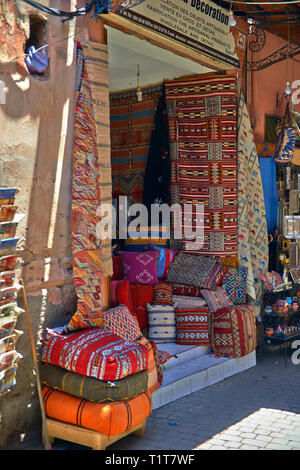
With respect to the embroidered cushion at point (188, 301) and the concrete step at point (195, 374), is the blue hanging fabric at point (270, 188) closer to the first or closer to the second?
the embroidered cushion at point (188, 301)

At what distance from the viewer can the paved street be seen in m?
4.45

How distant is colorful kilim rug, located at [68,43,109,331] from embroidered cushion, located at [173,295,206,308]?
2.04 meters

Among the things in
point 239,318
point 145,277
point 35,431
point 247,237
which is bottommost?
point 35,431

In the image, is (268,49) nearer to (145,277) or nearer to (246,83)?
(246,83)

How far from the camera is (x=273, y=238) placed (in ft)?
26.9

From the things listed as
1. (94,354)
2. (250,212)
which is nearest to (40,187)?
(94,354)

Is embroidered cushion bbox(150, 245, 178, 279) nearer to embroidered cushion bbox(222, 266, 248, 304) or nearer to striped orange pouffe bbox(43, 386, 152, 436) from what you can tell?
embroidered cushion bbox(222, 266, 248, 304)

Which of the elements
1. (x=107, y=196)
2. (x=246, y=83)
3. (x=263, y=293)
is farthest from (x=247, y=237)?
(x=107, y=196)

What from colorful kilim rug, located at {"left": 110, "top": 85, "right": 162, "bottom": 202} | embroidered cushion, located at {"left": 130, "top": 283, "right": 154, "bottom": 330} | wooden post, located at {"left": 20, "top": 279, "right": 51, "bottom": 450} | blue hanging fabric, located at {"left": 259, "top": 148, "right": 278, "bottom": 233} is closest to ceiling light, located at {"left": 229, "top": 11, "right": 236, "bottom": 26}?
colorful kilim rug, located at {"left": 110, "top": 85, "right": 162, "bottom": 202}

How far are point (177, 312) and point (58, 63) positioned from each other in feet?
10.5

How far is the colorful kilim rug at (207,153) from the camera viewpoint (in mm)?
7230

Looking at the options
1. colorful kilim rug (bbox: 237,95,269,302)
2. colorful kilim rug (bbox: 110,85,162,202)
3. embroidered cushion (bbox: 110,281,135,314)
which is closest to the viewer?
embroidered cushion (bbox: 110,281,135,314)

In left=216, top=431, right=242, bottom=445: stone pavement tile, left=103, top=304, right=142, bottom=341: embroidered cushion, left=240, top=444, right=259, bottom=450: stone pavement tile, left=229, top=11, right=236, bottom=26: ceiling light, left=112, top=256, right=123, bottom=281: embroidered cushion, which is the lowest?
left=240, top=444, right=259, bottom=450: stone pavement tile

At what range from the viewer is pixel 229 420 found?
503cm
